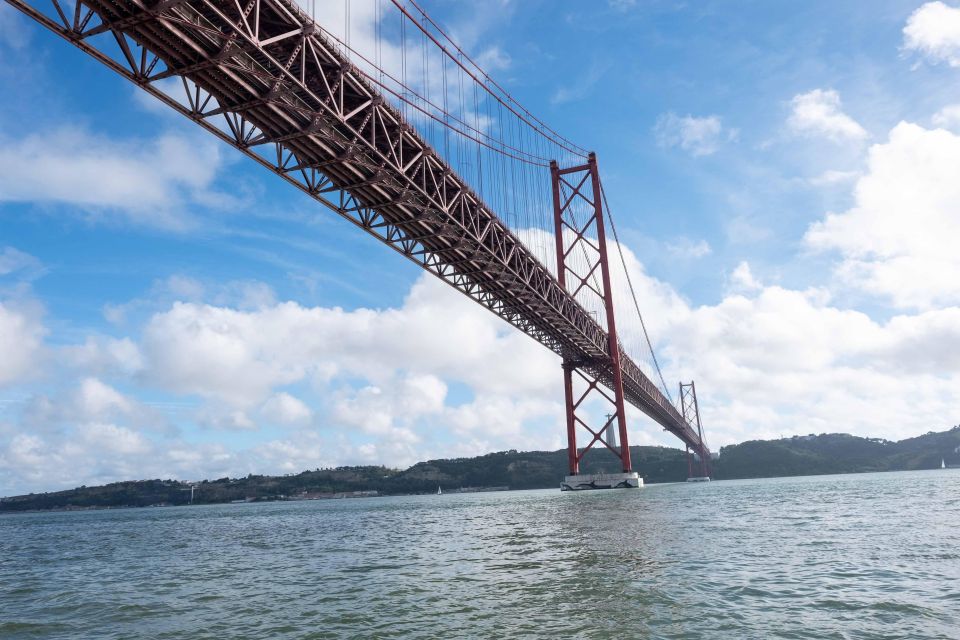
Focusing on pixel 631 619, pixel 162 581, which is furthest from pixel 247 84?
pixel 631 619

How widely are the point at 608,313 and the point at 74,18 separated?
152ft

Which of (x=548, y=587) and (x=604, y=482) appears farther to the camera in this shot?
(x=604, y=482)

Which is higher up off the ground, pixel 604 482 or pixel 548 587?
pixel 604 482

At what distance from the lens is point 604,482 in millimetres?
51719

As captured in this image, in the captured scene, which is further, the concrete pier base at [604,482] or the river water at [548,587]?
the concrete pier base at [604,482]

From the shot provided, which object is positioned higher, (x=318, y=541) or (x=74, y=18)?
(x=74, y=18)

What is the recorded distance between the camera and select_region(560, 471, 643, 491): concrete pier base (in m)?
51.4

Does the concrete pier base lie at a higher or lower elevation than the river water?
higher

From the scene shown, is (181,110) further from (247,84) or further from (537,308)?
(537,308)

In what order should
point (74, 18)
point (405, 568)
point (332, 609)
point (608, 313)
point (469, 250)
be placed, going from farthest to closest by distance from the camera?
1. point (608, 313)
2. point (469, 250)
3. point (74, 18)
4. point (405, 568)
5. point (332, 609)

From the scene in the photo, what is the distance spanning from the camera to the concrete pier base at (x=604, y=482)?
51.4 metres

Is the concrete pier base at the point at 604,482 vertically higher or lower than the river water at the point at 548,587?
higher

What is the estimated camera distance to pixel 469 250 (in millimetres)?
33156

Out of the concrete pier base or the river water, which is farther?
the concrete pier base
